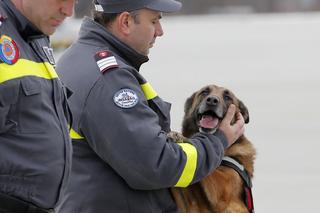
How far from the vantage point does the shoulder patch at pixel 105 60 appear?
2.81 m

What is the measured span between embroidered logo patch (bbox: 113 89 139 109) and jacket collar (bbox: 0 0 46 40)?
426 millimetres

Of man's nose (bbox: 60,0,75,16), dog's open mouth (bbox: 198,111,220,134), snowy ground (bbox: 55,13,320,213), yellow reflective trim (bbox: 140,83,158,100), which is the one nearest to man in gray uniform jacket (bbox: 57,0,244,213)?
yellow reflective trim (bbox: 140,83,158,100)

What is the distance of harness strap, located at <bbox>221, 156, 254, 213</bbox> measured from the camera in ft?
10.9

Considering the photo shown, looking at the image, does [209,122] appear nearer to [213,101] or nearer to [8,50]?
[213,101]

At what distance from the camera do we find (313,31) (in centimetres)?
1325

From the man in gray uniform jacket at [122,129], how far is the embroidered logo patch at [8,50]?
0.48 metres

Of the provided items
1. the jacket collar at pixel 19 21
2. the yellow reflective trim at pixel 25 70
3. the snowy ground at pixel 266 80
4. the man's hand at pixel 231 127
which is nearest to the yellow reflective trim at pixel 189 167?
the man's hand at pixel 231 127

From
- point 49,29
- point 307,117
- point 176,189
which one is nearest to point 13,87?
point 49,29

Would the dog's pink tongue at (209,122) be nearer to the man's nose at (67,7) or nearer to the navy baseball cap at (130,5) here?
the navy baseball cap at (130,5)

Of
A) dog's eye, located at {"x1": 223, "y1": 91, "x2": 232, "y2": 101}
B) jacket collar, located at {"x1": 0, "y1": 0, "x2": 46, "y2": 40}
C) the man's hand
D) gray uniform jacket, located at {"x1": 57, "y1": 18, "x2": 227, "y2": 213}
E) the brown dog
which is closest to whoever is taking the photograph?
jacket collar, located at {"x1": 0, "y1": 0, "x2": 46, "y2": 40}

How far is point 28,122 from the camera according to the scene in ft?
7.73

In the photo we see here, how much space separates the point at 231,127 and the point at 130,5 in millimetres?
639

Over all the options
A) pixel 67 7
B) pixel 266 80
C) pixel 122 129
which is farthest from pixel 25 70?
pixel 266 80

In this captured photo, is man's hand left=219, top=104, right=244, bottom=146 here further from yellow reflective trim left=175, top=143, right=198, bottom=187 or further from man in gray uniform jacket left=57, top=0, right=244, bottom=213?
yellow reflective trim left=175, top=143, right=198, bottom=187
